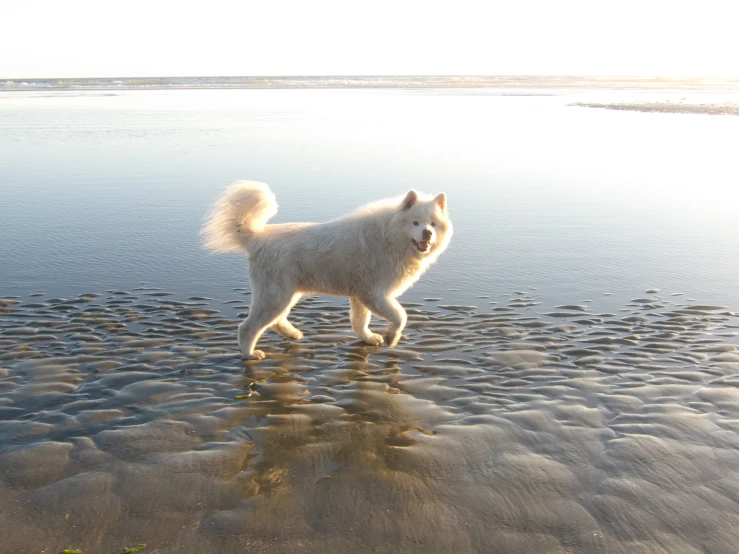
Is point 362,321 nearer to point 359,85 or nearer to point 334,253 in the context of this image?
point 334,253

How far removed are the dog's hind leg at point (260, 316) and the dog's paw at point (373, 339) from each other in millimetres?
851

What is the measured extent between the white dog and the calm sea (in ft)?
4.49

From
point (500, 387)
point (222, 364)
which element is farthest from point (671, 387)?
point (222, 364)

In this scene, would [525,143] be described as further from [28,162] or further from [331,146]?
[28,162]

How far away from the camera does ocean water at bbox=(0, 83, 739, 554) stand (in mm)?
3682

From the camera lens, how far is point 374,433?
4.74m

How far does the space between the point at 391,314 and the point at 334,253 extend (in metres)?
0.79

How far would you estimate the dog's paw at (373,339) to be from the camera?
6.51 m

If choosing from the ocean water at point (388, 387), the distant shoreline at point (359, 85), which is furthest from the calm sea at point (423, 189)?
the distant shoreline at point (359, 85)

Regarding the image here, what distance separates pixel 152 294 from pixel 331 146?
10.6m

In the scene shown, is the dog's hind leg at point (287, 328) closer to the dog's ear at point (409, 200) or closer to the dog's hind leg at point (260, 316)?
the dog's hind leg at point (260, 316)

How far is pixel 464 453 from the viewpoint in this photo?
14.5ft

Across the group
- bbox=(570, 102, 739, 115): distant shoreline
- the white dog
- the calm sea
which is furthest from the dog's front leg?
bbox=(570, 102, 739, 115): distant shoreline

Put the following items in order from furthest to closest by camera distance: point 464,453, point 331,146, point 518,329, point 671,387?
point 331,146
point 518,329
point 671,387
point 464,453
